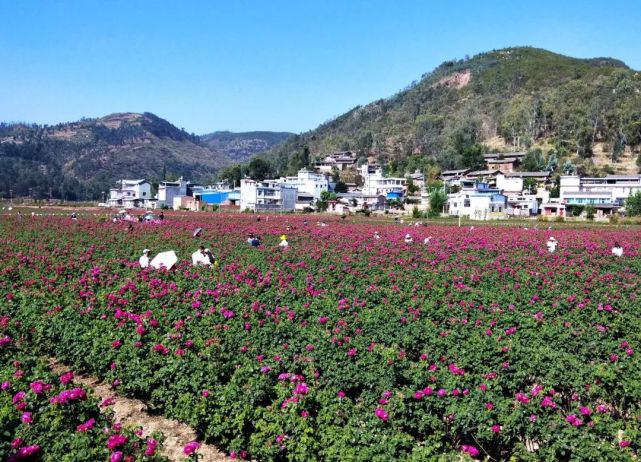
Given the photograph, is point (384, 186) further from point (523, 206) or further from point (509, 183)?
point (523, 206)

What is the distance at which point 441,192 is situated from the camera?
79062 mm

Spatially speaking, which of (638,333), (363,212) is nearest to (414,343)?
(638,333)

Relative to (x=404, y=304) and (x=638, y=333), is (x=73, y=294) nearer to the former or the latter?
(x=404, y=304)

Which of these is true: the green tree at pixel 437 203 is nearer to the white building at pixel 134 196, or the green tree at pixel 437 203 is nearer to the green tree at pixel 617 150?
the green tree at pixel 617 150

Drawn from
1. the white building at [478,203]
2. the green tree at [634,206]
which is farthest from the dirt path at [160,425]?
the green tree at [634,206]

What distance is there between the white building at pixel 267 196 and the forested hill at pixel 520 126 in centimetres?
4425

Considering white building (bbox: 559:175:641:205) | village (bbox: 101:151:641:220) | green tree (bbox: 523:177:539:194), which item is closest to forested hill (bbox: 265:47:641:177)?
village (bbox: 101:151:641:220)

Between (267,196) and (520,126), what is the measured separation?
260ft

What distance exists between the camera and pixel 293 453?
502cm

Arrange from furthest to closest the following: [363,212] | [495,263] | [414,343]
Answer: [363,212]
[495,263]
[414,343]

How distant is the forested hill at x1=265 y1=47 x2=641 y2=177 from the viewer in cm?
10556

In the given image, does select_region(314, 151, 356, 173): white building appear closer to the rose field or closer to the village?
the village

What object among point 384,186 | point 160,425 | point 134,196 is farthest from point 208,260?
point 134,196

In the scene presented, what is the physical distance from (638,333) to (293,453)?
7413mm
